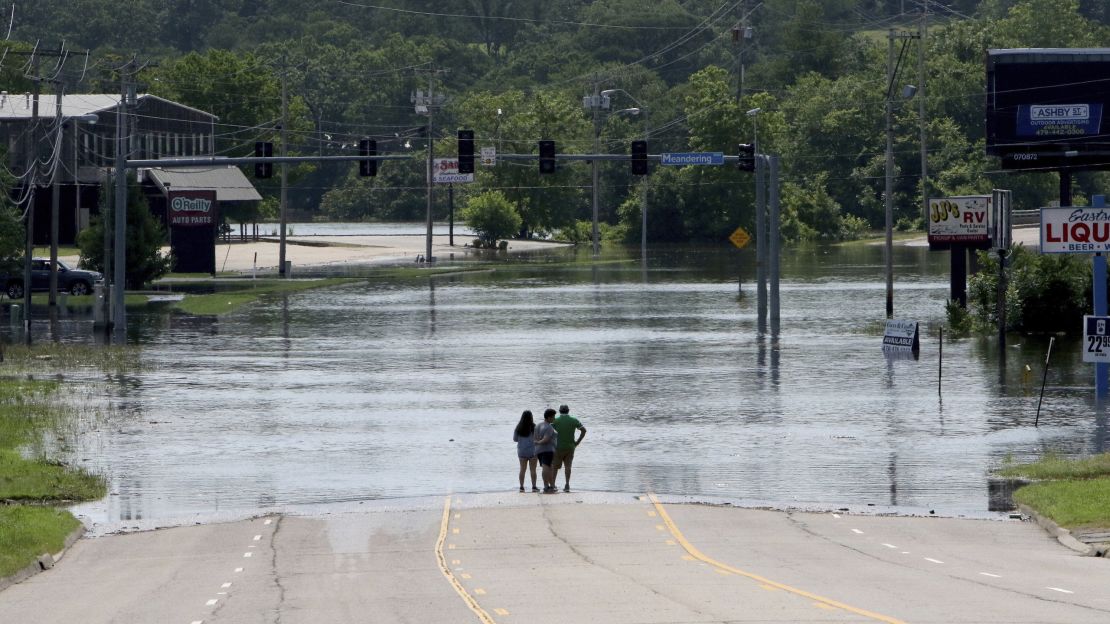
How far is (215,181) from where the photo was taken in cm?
11438

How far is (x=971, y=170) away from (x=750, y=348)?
348ft

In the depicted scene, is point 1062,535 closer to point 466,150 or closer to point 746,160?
point 746,160

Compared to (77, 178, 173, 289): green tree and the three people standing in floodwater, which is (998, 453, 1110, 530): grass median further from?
(77, 178, 173, 289): green tree

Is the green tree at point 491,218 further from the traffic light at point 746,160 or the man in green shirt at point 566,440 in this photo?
the man in green shirt at point 566,440

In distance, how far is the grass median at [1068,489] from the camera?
20734 millimetres

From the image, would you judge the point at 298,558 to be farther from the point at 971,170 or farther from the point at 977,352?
the point at 971,170

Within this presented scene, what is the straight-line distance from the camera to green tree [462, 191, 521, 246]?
435 ft

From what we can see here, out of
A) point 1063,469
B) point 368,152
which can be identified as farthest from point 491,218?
point 1063,469

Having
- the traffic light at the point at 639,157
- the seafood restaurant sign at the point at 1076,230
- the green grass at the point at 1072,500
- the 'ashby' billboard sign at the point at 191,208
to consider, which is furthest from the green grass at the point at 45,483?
the 'ashby' billboard sign at the point at 191,208

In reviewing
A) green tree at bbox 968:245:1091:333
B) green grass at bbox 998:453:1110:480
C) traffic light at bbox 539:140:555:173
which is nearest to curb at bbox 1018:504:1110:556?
green grass at bbox 998:453:1110:480

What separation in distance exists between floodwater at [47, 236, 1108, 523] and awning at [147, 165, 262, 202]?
45.6 m

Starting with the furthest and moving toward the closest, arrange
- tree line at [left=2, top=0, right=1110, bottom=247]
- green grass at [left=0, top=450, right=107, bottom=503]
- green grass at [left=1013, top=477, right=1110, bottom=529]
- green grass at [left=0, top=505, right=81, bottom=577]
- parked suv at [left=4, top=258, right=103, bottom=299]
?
tree line at [left=2, top=0, right=1110, bottom=247], parked suv at [left=4, top=258, right=103, bottom=299], green grass at [left=0, top=450, right=107, bottom=503], green grass at [left=1013, top=477, right=1110, bottom=529], green grass at [left=0, top=505, right=81, bottom=577]

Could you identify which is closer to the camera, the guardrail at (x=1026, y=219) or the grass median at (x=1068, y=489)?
the grass median at (x=1068, y=489)

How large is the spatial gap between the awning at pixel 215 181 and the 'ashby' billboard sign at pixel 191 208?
1765 cm
